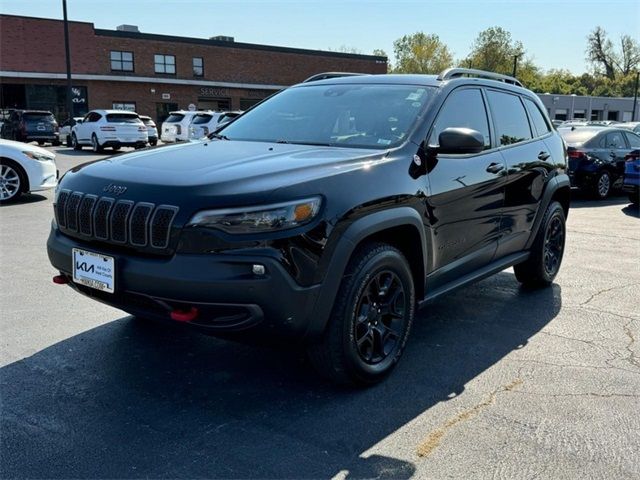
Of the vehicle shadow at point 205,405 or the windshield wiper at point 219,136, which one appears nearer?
the vehicle shadow at point 205,405

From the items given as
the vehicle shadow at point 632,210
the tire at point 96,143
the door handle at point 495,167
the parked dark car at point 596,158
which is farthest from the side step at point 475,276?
the tire at point 96,143

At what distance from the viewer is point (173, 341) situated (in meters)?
4.21

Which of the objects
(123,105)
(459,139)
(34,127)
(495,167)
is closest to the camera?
(459,139)

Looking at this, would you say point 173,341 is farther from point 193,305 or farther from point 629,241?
point 629,241

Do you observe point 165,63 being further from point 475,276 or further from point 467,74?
point 475,276

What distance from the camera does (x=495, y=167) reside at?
4578mm

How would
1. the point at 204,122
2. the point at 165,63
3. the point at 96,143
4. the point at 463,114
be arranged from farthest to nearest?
the point at 165,63
the point at 204,122
the point at 96,143
the point at 463,114

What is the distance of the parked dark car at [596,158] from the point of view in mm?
12703

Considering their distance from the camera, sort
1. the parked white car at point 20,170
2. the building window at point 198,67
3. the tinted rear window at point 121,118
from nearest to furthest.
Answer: the parked white car at point 20,170, the tinted rear window at point 121,118, the building window at point 198,67

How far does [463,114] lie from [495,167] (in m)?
0.49

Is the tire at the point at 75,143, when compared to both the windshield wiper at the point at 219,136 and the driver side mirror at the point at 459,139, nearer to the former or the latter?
the windshield wiper at the point at 219,136

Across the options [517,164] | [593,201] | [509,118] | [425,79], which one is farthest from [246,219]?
[593,201]

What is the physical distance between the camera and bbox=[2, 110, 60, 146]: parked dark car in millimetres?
26953

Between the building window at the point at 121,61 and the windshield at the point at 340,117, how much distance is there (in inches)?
1583
